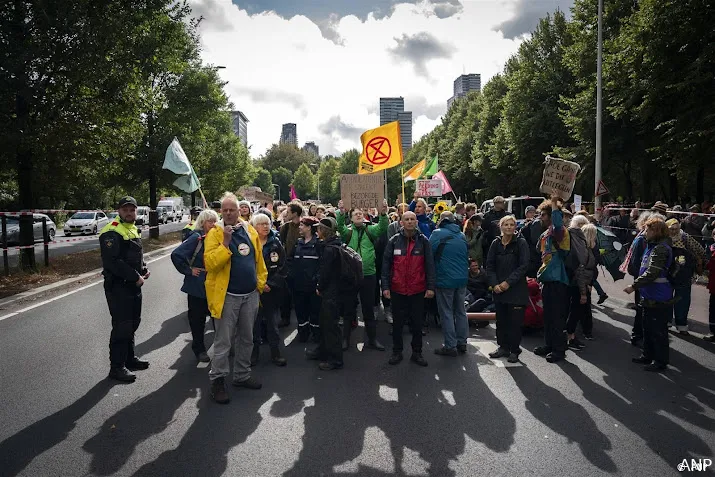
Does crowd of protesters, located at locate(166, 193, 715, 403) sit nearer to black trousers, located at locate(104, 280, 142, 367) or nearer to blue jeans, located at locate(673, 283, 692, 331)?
blue jeans, located at locate(673, 283, 692, 331)

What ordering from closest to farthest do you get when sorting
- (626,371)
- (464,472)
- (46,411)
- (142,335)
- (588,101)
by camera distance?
1. (464,472)
2. (46,411)
3. (626,371)
4. (142,335)
5. (588,101)

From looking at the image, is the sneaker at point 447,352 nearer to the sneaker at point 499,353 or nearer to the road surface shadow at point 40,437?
the sneaker at point 499,353

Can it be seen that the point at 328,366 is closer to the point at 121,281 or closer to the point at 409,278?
the point at 409,278

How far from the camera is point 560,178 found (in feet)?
21.8

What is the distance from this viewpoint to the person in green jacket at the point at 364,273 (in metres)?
6.67

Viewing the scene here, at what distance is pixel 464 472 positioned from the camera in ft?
11.9

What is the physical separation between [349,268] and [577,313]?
11.4 feet

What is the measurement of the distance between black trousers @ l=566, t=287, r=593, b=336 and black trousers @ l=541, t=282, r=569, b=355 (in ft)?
2.24

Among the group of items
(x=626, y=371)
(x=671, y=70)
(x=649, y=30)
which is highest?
(x=649, y=30)

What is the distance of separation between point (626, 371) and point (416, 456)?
340cm

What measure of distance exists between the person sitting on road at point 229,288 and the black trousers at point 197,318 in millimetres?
1104

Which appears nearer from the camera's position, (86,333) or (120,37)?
(86,333)

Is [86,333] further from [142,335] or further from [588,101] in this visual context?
[588,101]

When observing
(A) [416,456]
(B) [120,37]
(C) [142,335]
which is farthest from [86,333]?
(B) [120,37]
